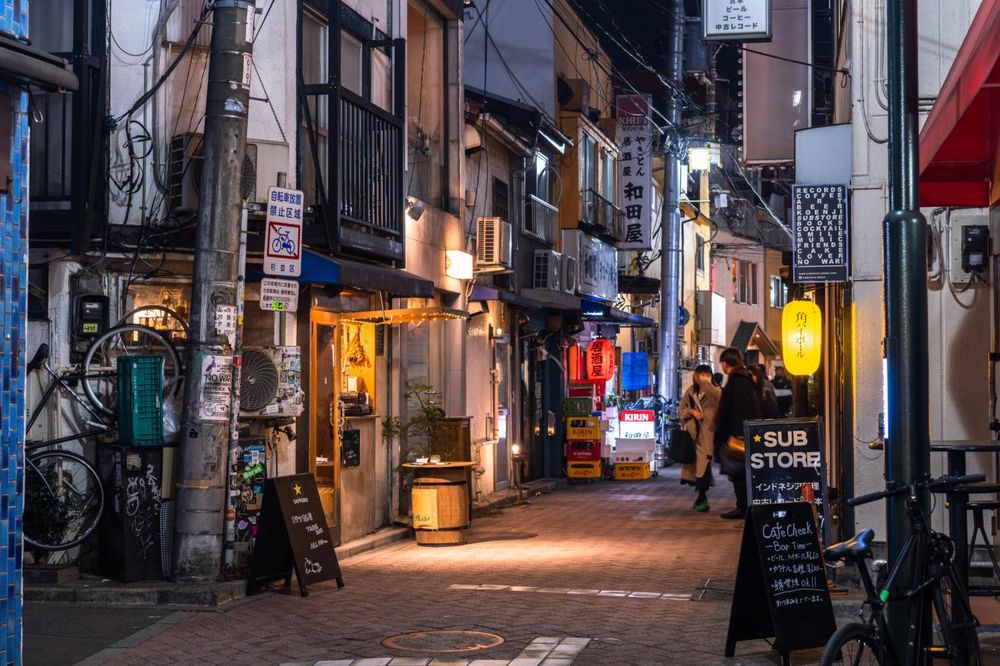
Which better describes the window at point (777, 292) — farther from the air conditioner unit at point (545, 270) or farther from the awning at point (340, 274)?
the awning at point (340, 274)

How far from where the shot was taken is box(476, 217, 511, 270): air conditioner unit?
69.1 ft

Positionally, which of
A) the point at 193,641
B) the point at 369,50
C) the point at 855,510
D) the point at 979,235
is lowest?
the point at 193,641

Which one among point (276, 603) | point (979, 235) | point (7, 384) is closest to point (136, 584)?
point (276, 603)

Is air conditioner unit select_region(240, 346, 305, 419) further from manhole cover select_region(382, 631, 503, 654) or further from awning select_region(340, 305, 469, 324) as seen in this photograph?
manhole cover select_region(382, 631, 503, 654)

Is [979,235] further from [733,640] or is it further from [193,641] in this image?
[193,641]

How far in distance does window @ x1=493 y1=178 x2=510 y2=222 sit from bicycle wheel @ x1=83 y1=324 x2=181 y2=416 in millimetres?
11317

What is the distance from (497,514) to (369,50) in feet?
24.4

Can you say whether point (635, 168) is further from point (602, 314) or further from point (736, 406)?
point (736, 406)

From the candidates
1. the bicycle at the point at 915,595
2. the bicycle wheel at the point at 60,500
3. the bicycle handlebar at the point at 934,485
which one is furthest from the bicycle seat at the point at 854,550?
the bicycle wheel at the point at 60,500

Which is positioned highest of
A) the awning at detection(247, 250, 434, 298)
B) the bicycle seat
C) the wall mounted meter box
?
the awning at detection(247, 250, 434, 298)

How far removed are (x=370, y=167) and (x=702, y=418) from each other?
6.77 metres

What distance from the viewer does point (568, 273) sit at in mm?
26344

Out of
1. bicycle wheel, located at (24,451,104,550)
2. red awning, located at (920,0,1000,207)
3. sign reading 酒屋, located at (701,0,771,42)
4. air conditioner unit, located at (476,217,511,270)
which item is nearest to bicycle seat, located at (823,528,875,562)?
red awning, located at (920,0,1000,207)

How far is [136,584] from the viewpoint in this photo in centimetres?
1161
